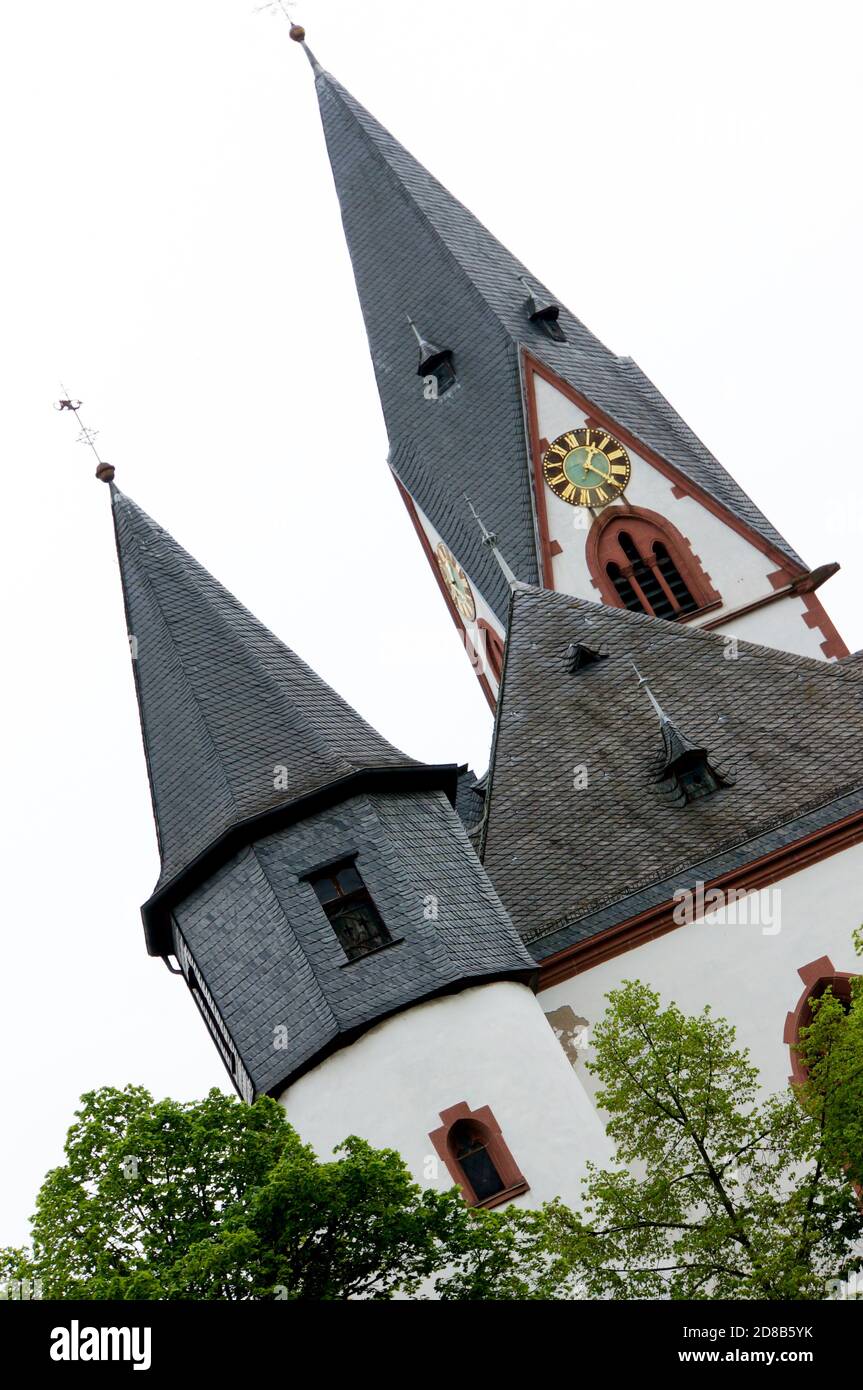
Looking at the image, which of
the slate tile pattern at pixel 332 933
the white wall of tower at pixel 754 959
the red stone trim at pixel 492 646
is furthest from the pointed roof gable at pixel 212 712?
the red stone trim at pixel 492 646

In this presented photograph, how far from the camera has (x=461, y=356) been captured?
1681 inches

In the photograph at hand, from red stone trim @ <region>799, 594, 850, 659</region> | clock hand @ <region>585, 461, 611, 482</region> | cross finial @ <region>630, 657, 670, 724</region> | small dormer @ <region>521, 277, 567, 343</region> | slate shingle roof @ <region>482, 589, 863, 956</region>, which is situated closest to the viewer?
slate shingle roof @ <region>482, 589, 863, 956</region>

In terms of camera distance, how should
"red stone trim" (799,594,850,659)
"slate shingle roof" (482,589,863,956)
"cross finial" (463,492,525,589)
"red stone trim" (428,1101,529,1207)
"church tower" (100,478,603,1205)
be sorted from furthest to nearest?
1. "red stone trim" (799,594,850,659)
2. "cross finial" (463,492,525,589)
3. "slate shingle roof" (482,589,863,956)
4. "church tower" (100,478,603,1205)
5. "red stone trim" (428,1101,529,1207)

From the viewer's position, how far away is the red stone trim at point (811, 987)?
27.8 meters

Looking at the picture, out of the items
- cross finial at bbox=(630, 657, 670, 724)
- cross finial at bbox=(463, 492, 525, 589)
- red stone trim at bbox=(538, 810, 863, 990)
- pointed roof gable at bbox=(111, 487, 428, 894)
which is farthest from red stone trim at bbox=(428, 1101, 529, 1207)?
cross finial at bbox=(463, 492, 525, 589)

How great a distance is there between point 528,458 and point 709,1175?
20.2 metres

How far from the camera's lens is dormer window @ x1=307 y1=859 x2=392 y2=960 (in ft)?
88.5

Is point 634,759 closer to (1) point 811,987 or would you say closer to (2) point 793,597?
(1) point 811,987

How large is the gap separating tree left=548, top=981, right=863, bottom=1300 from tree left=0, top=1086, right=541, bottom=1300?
1146mm

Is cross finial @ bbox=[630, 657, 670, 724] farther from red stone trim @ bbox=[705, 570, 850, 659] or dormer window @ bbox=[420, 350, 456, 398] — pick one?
dormer window @ bbox=[420, 350, 456, 398]

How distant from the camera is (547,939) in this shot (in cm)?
2859

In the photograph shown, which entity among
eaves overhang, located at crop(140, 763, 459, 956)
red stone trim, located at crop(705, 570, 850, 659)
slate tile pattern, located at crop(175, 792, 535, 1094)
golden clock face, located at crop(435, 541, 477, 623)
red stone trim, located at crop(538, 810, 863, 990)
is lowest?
red stone trim, located at crop(538, 810, 863, 990)

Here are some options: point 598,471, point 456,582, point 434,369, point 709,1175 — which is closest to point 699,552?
point 598,471
